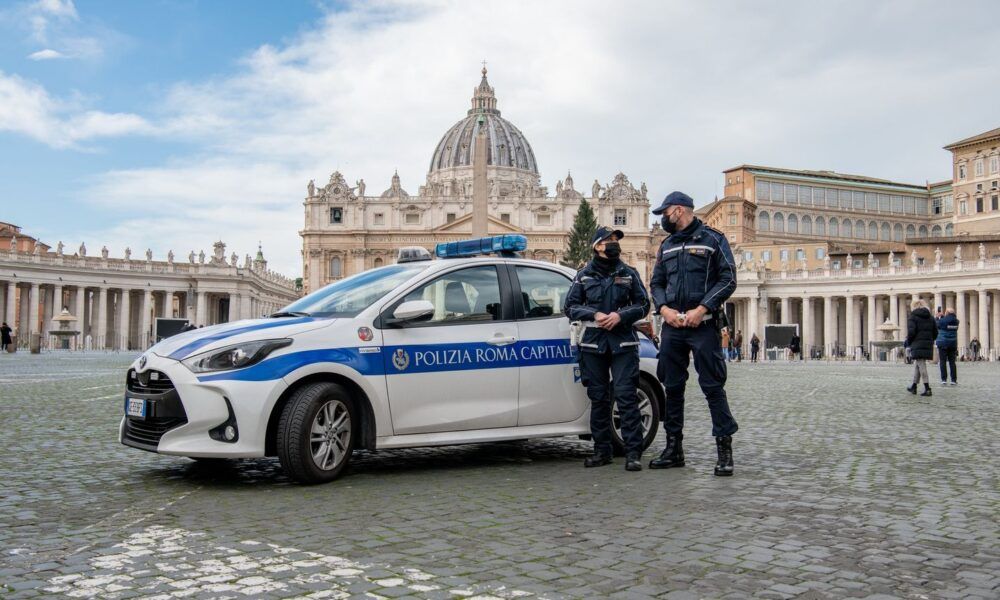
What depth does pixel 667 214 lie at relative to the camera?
7.66 meters

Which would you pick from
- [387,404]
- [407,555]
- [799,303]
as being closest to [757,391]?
[387,404]

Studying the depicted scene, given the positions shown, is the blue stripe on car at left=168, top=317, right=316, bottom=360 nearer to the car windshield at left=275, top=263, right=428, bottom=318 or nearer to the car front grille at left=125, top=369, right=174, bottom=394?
the car front grille at left=125, top=369, right=174, bottom=394

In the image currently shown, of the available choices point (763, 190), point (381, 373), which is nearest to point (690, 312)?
point (381, 373)

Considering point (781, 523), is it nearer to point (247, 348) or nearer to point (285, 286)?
point (247, 348)

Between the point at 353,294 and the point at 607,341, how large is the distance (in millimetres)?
2134

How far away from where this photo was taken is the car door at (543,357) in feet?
25.5

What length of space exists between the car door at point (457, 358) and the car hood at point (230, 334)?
65 cm

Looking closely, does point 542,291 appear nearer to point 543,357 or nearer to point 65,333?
point 543,357

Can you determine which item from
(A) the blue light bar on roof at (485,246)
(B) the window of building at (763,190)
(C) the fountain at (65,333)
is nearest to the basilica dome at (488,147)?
(B) the window of building at (763,190)

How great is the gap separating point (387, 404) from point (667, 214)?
9.15 feet

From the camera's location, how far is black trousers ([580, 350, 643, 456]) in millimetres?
7637

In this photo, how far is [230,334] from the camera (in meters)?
6.71

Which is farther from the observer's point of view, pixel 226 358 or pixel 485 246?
pixel 485 246

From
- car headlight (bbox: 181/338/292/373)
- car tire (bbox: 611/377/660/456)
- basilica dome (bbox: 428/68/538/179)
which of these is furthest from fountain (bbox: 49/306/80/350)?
basilica dome (bbox: 428/68/538/179)
